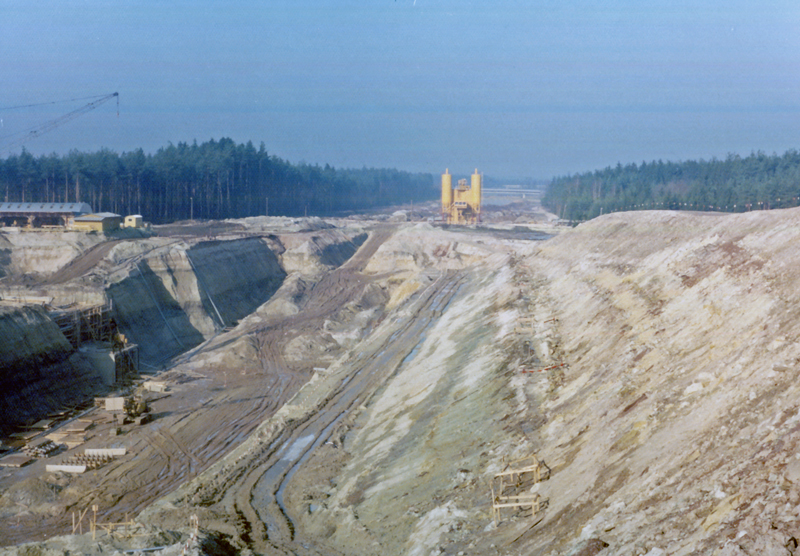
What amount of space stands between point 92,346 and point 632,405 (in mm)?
32626

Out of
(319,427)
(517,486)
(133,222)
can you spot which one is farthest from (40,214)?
(517,486)

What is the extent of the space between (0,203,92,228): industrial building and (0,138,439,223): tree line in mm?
17230

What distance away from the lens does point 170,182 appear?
331 ft

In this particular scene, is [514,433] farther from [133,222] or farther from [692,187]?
[692,187]

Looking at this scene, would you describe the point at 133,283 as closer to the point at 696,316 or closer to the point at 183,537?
the point at 183,537

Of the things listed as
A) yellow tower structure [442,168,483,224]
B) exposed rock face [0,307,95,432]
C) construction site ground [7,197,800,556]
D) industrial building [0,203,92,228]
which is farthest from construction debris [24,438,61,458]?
yellow tower structure [442,168,483,224]

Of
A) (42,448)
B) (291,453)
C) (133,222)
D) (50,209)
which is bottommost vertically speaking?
(42,448)

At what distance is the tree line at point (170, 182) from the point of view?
90.8 meters

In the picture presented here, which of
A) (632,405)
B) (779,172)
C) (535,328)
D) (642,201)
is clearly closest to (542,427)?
(632,405)

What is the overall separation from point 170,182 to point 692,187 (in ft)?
263

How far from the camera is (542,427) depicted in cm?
1814

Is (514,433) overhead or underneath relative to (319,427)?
overhead

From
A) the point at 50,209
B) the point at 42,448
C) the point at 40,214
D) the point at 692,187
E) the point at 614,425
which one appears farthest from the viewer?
the point at 692,187

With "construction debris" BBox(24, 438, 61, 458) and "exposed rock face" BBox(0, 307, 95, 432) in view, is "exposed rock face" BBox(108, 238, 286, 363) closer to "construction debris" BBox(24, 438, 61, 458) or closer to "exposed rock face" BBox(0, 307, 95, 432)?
"exposed rock face" BBox(0, 307, 95, 432)
